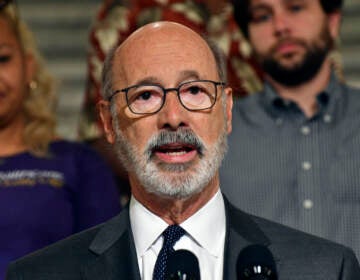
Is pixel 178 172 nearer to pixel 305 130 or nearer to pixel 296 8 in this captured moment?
pixel 305 130

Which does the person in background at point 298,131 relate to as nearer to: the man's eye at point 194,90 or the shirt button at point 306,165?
the shirt button at point 306,165

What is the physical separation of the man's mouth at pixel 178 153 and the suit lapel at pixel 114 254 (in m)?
0.19

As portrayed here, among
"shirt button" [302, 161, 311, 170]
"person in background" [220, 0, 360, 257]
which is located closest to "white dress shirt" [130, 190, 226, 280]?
"person in background" [220, 0, 360, 257]

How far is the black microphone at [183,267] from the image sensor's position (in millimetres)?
1915

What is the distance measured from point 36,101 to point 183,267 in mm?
1778

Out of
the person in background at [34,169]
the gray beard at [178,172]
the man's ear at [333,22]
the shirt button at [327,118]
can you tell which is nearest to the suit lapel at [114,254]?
the gray beard at [178,172]

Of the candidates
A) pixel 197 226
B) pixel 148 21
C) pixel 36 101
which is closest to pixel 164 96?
pixel 197 226

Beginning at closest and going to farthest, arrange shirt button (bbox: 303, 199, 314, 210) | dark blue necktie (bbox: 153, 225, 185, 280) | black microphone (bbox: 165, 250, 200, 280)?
black microphone (bbox: 165, 250, 200, 280) → dark blue necktie (bbox: 153, 225, 185, 280) → shirt button (bbox: 303, 199, 314, 210)

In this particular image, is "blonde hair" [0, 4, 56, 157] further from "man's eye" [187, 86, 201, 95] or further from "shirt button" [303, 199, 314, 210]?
"man's eye" [187, 86, 201, 95]

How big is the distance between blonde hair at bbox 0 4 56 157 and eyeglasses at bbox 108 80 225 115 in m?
1.16

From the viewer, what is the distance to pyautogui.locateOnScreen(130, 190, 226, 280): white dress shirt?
2.22 metres

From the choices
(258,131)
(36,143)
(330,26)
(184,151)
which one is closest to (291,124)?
(258,131)

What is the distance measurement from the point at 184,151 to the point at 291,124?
1163 mm

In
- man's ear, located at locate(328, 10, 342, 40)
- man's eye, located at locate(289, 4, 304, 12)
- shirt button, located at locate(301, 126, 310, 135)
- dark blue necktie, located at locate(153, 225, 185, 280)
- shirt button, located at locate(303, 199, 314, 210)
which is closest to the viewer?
dark blue necktie, located at locate(153, 225, 185, 280)
